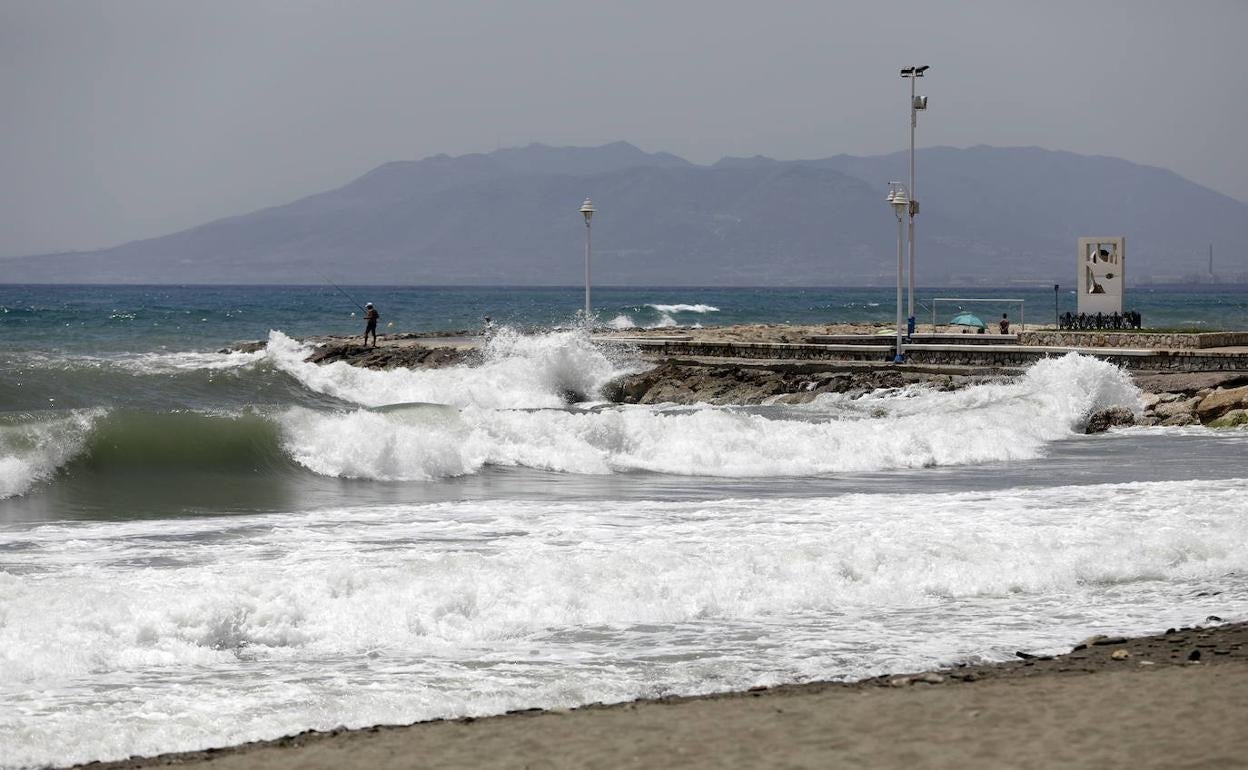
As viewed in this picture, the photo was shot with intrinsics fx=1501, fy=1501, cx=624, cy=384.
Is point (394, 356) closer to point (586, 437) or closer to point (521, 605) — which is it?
point (586, 437)

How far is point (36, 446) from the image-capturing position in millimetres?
18828

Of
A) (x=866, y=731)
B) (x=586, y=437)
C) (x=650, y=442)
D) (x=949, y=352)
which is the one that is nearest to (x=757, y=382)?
(x=949, y=352)

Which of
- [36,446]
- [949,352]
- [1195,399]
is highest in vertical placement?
[949,352]

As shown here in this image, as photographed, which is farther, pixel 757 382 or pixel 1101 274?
pixel 1101 274

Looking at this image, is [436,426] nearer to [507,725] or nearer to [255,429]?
[255,429]

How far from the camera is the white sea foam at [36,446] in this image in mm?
17672

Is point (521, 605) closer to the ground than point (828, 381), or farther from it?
closer to the ground

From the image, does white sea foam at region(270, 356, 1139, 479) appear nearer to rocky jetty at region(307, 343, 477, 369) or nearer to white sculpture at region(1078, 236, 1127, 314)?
white sculpture at region(1078, 236, 1127, 314)

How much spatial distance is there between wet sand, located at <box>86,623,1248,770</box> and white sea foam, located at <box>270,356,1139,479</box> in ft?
40.5

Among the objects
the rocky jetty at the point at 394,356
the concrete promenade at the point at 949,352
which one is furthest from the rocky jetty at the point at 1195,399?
the rocky jetty at the point at 394,356

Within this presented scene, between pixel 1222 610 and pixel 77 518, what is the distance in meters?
11.0

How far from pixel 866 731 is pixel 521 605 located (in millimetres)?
3887

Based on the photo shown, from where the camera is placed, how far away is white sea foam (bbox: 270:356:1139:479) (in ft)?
66.9

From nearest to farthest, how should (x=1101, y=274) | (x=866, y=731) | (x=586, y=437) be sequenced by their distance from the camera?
(x=866, y=731) → (x=586, y=437) → (x=1101, y=274)
